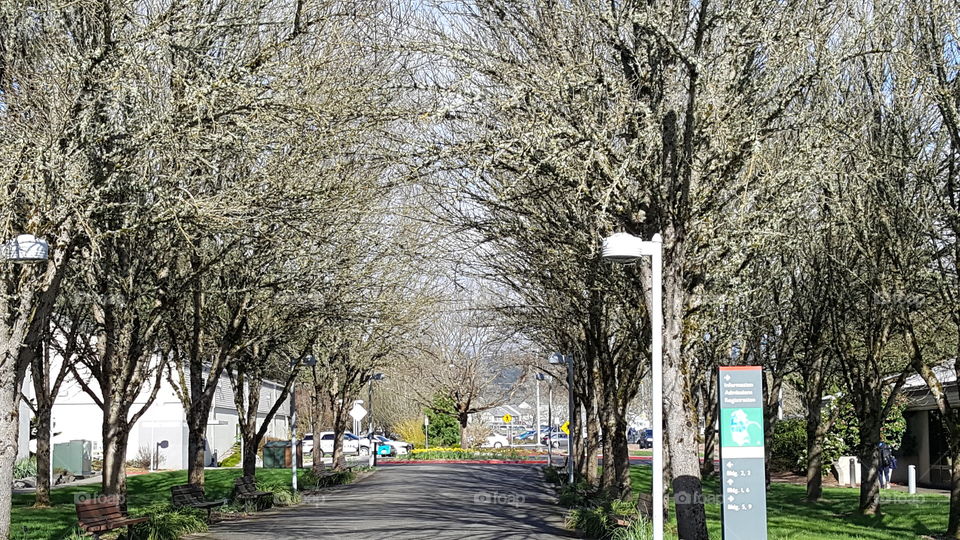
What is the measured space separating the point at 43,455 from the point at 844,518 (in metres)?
16.6

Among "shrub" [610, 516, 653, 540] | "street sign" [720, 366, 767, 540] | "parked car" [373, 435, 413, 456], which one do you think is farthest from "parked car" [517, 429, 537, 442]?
"street sign" [720, 366, 767, 540]

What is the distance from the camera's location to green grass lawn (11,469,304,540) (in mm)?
18009

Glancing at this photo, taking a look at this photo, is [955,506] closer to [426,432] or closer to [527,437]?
[426,432]

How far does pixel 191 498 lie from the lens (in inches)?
792

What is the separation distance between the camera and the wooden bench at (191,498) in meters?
19.6

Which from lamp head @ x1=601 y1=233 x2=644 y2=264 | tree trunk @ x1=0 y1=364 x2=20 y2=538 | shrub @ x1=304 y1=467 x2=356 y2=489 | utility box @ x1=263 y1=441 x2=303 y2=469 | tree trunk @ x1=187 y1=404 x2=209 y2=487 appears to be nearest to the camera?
lamp head @ x1=601 y1=233 x2=644 y2=264

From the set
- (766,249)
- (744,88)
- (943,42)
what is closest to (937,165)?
(943,42)

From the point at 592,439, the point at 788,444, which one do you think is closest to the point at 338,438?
the point at 592,439

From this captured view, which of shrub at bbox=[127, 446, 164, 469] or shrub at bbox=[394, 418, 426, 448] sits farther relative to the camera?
shrub at bbox=[394, 418, 426, 448]

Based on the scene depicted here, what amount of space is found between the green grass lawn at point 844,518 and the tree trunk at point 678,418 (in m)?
3.43

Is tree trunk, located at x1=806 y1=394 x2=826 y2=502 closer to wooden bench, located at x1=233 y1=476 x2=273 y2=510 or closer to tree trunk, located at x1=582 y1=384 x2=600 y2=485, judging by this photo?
tree trunk, located at x1=582 y1=384 x2=600 y2=485

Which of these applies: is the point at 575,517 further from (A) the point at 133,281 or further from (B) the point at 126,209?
(B) the point at 126,209

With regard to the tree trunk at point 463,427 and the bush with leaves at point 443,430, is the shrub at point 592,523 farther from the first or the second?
the bush with leaves at point 443,430

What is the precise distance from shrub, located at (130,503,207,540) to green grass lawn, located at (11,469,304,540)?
1.25 metres
